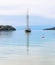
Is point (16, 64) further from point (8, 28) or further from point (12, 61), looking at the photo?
point (8, 28)

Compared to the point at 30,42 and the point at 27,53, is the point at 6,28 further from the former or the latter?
the point at 27,53

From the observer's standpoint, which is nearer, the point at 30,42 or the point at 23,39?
the point at 30,42

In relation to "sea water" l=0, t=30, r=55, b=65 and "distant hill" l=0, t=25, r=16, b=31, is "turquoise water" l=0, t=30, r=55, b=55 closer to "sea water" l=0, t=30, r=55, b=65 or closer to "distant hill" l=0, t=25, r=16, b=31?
"sea water" l=0, t=30, r=55, b=65

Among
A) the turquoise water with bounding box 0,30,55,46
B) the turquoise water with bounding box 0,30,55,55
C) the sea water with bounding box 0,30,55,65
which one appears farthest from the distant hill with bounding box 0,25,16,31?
the sea water with bounding box 0,30,55,65

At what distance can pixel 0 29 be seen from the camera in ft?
219

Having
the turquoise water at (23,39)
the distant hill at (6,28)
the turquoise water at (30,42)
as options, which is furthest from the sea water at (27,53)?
the distant hill at (6,28)

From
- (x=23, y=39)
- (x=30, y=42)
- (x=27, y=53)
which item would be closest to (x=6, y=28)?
(x=23, y=39)

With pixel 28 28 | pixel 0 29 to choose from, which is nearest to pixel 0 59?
pixel 28 28

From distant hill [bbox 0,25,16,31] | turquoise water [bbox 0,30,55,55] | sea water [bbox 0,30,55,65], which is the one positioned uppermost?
distant hill [bbox 0,25,16,31]

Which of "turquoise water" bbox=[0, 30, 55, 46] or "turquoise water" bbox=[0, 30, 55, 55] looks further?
"turquoise water" bbox=[0, 30, 55, 46]

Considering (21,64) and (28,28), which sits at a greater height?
(28,28)

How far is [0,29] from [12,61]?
184 ft

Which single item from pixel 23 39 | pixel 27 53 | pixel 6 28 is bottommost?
pixel 27 53

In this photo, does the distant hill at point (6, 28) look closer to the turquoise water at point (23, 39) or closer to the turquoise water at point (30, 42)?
the turquoise water at point (23, 39)
